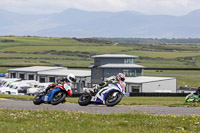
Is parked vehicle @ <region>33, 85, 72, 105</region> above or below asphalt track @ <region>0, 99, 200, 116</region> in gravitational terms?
above

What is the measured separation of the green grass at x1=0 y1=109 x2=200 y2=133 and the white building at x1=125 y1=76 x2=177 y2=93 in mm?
56431

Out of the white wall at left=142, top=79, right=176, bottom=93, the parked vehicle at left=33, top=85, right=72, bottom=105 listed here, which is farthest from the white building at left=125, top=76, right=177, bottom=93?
the parked vehicle at left=33, top=85, right=72, bottom=105

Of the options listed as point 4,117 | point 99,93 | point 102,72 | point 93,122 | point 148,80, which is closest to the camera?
point 93,122

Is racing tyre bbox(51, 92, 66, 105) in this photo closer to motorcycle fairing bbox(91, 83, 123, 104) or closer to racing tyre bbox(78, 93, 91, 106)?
racing tyre bbox(78, 93, 91, 106)

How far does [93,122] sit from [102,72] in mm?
66825

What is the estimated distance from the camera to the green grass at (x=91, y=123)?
14375 mm

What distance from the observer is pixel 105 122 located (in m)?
16.1

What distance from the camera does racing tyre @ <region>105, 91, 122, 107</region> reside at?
922 inches

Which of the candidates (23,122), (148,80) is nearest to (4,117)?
(23,122)

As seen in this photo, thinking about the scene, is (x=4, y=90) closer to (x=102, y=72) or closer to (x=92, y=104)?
(x=102, y=72)

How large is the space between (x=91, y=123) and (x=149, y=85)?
2395 inches

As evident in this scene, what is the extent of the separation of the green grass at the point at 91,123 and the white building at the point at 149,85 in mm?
56431

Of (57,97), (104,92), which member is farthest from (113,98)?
(57,97)

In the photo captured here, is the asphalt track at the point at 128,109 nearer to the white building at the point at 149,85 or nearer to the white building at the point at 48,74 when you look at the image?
the white building at the point at 149,85
